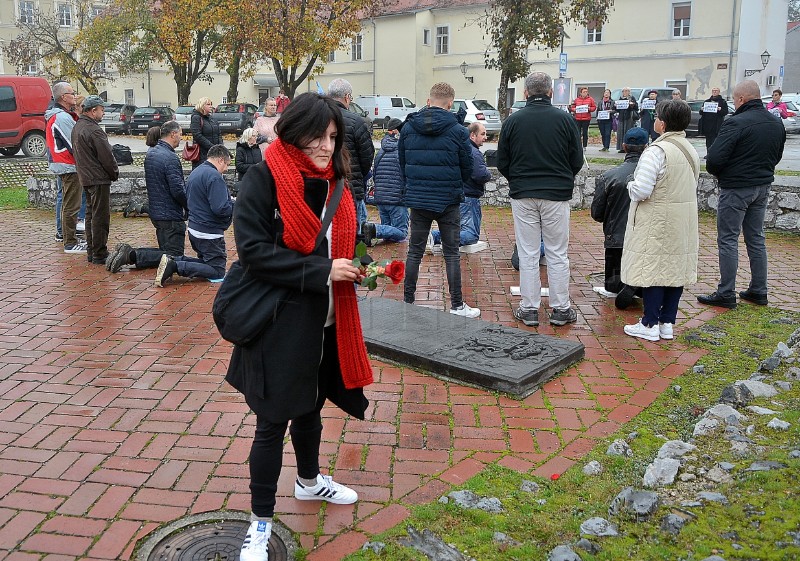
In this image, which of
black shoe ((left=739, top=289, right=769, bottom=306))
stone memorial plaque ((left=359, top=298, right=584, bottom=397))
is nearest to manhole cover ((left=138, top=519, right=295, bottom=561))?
stone memorial plaque ((left=359, top=298, right=584, bottom=397))

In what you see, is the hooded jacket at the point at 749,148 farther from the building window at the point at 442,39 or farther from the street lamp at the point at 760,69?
the building window at the point at 442,39

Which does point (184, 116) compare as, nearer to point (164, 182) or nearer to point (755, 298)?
point (164, 182)

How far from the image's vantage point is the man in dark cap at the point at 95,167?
7.88 meters

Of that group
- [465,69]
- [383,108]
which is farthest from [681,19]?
[383,108]

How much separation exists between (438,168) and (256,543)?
3.63 meters

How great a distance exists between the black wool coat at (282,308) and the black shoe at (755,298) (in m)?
5.02

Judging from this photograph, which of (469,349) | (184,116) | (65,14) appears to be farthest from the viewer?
(65,14)

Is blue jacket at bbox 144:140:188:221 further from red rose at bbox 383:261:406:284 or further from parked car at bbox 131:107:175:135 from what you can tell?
parked car at bbox 131:107:175:135

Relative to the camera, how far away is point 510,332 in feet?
17.6

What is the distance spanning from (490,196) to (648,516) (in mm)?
10009

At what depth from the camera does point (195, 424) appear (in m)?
4.12

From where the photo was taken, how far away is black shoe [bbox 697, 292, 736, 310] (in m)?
6.45

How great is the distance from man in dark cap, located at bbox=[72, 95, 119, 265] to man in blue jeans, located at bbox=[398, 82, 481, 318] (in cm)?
366

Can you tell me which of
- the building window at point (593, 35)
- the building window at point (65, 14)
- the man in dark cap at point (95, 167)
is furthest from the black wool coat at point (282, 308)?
the building window at point (65, 14)
